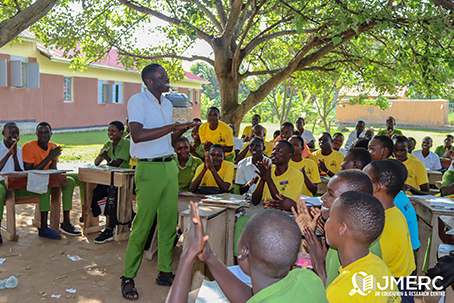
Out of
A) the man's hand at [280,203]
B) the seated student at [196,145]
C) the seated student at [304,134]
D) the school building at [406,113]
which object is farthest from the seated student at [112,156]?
the school building at [406,113]

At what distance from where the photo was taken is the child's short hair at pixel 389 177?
2.68 m

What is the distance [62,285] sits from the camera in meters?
3.77

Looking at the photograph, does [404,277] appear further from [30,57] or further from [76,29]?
[30,57]

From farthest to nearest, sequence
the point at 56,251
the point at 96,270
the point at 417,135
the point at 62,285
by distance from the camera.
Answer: the point at 417,135
the point at 56,251
the point at 96,270
the point at 62,285

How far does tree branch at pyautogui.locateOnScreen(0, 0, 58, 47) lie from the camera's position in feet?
13.0

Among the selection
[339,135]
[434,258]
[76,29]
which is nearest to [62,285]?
[434,258]

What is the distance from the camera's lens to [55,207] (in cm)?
522

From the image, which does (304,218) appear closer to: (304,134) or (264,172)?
(264,172)

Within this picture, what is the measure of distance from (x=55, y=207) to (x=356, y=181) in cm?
418

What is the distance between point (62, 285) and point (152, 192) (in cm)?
132

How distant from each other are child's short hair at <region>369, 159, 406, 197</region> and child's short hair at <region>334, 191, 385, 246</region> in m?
0.78

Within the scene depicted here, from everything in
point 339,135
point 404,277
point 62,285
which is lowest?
point 62,285

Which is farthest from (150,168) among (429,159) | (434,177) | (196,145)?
(429,159)

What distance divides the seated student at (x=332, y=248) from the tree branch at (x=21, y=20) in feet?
11.5
